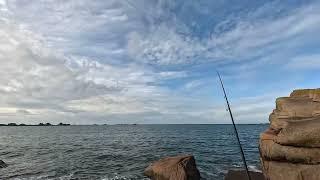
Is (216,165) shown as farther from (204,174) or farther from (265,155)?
(265,155)

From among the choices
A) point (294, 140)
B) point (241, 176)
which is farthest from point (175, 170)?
point (294, 140)

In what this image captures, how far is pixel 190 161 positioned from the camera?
77.3 ft

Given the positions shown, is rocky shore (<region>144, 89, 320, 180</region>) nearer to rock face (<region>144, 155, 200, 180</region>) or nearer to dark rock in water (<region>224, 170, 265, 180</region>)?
dark rock in water (<region>224, 170, 265, 180</region>)

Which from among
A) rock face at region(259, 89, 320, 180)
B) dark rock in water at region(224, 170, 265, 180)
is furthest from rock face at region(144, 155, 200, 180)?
rock face at region(259, 89, 320, 180)

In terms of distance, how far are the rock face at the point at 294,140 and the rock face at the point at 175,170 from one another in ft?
25.2

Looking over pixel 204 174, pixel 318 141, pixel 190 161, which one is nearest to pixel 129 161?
pixel 204 174

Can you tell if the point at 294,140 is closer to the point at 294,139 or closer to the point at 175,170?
the point at 294,139

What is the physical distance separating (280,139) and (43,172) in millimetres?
24789

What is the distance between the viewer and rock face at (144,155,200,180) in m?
22.0

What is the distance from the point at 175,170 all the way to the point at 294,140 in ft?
33.0

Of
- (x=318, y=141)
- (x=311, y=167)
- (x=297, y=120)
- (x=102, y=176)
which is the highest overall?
(x=297, y=120)

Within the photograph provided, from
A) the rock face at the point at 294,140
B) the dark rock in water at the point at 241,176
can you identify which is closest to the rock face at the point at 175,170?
the dark rock in water at the point at 241,176

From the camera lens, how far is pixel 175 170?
A: 2202 centimetres

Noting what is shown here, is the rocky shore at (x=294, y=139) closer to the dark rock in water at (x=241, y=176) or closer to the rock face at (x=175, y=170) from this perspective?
the dark rock in water at (x=241, y=176)
